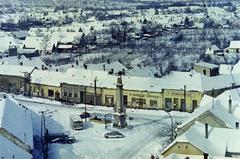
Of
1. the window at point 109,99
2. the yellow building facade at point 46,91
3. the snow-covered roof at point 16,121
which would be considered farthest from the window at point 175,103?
the snow-covered roof at point 16,121

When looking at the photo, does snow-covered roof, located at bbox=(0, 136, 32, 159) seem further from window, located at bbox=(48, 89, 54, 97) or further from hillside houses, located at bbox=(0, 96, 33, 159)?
window, located at bbox=(48, 89, 54, 97)

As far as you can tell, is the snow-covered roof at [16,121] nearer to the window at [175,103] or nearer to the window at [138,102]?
the window at [138,102]

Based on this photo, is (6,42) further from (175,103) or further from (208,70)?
(175,103)

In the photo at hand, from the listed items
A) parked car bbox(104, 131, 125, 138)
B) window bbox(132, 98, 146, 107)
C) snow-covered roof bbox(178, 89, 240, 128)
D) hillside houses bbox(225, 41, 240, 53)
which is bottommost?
parked car bbox(104, 131, 125, 138)

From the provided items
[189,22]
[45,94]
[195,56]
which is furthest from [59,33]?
[45,94]

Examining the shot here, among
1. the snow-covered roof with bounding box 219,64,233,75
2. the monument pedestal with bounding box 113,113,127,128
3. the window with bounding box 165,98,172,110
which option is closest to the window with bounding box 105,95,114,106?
the window with bounding box 165,98,172,110
